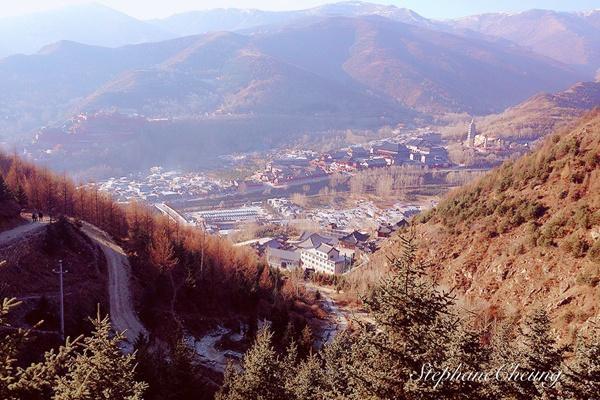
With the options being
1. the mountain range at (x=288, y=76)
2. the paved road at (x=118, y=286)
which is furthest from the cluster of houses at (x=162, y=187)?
the mountain range at (x=288, y=76)

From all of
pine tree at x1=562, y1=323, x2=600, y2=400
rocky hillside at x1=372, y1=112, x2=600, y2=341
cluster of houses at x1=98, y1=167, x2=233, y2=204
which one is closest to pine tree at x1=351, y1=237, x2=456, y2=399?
pine tree at x1=562, y1=323, x2=600, y2=400

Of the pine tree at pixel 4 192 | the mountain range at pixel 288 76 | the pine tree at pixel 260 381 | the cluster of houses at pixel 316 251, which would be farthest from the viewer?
the mountain range at pixel 288 76

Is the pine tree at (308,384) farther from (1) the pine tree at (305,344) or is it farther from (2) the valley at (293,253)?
(1) the pine tree at (305,344)

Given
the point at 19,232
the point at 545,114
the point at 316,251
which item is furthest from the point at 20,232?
the point at 545,114

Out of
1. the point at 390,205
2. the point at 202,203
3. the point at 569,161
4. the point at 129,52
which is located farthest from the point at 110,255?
the point at 129,52

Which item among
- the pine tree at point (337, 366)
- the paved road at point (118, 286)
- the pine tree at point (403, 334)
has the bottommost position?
the paved road at point (118, 286)

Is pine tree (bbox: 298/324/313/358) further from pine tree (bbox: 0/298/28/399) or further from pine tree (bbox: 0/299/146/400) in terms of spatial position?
pine tree (bbox: 0/298/28/399)
